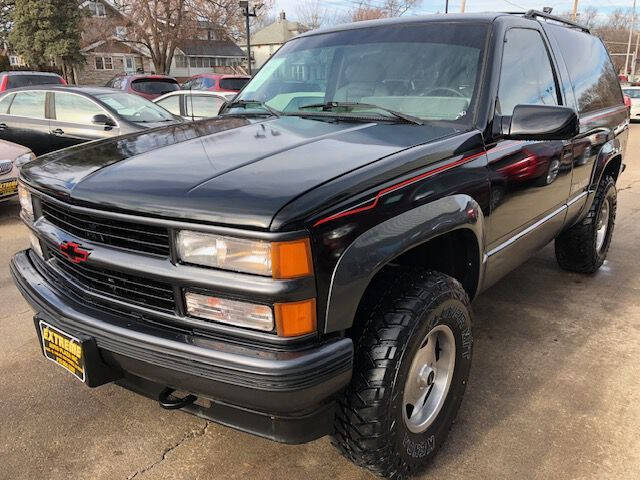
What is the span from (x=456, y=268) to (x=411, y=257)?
328 millimetres

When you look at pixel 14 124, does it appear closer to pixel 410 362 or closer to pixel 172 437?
pixel 172 437

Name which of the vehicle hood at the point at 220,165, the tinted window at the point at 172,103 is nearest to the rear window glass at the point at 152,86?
the tinted window at the point at 172,103

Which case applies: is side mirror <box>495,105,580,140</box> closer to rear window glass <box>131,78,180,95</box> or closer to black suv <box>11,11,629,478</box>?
black suv <box>11,11,629,478</box>

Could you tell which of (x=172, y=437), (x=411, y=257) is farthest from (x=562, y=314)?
(x=172, y=437)

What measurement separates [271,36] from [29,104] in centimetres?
6469

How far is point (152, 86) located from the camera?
1438 cm

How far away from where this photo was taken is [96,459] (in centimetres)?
240

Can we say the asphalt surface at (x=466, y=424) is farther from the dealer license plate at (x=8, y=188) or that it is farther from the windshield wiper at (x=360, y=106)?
the dealer license plate at (x=8, y=188)

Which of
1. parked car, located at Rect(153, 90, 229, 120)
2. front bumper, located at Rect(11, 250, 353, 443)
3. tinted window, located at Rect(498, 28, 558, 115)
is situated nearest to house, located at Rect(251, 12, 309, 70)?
parked car, located at Rect(153, 90, 229, 120)

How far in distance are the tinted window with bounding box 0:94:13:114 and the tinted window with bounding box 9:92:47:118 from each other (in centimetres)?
9

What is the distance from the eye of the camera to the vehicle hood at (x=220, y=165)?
5.78 ft

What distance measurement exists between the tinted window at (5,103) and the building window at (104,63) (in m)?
40.4

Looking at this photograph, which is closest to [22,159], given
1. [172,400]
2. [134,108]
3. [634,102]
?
[134,108]

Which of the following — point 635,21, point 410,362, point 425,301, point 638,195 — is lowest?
point 638,195
